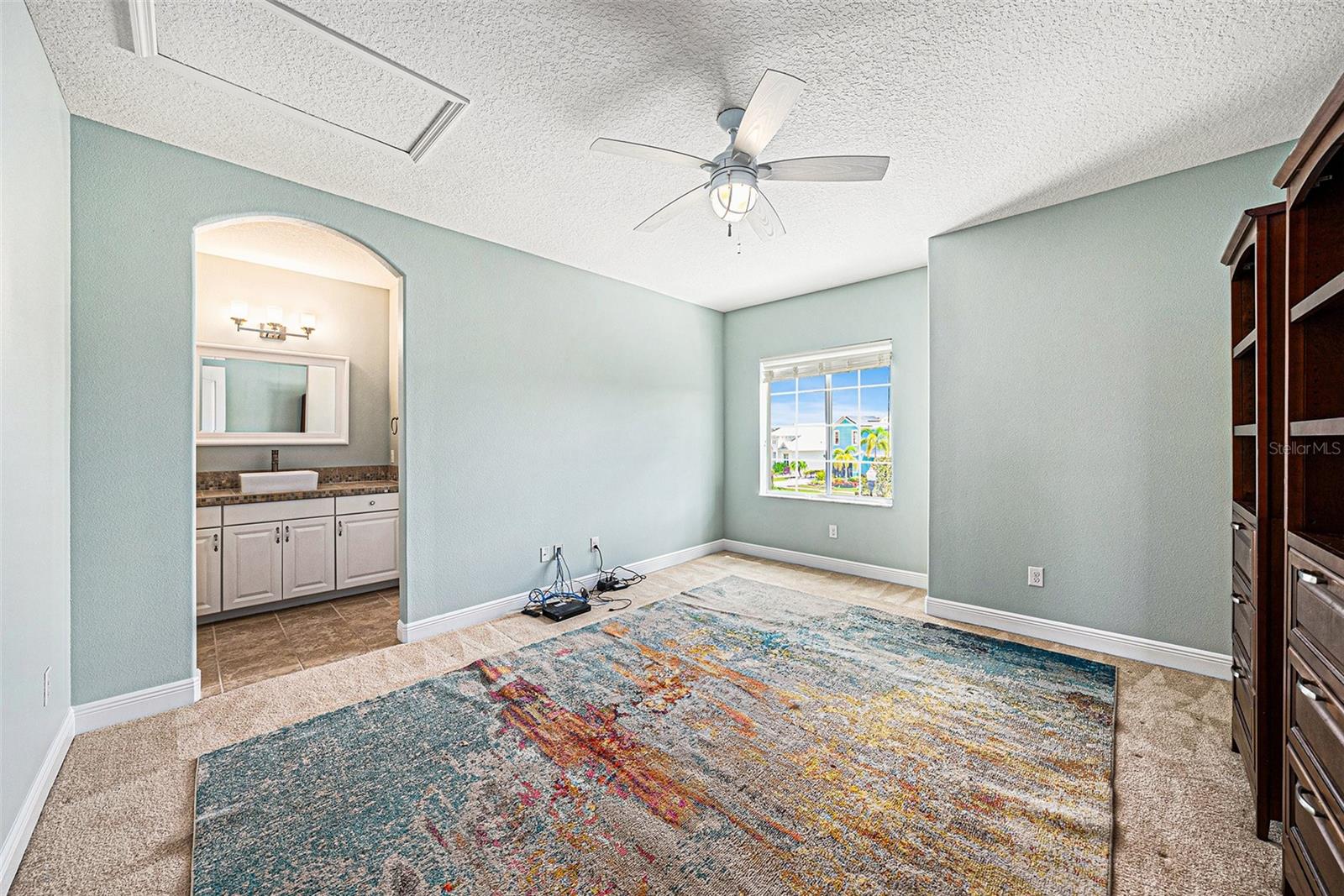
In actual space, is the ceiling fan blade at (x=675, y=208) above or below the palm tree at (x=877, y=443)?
above

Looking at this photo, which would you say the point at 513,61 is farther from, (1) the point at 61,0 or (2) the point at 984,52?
(2) the point at 984,52

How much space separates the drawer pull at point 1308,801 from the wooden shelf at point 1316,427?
0.82 m

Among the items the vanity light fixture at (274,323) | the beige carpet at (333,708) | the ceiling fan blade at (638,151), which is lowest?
the beige carpet at (333,708)

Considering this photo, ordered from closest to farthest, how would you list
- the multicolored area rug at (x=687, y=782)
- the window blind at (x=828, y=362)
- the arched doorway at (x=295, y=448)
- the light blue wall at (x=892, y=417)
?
1. the multicolored area rug at (x=687, y=782)
2. the arched doorway at (x=295, y=448)
3. the light blue wall at (x=892, y=417)
4. the window blind at (x=828, y=362)

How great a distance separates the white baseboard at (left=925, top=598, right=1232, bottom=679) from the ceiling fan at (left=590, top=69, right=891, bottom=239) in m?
2.74

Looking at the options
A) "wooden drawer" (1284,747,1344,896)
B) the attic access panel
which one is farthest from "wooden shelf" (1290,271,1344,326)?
the attic access panel

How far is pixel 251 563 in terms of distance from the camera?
367cm

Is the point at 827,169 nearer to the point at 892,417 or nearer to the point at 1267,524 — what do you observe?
the point at 1267,524

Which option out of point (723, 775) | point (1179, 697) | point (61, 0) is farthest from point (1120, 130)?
point (61, 0)

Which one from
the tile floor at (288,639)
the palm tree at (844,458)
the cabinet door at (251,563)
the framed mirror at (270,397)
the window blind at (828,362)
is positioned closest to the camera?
the tile floor at (288,639)

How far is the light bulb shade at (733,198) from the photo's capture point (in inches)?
88.8

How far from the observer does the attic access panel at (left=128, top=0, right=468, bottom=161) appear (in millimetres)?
Result: 1741

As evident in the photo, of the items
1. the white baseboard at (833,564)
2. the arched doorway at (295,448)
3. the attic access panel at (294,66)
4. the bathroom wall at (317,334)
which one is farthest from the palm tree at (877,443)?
the bathroom wall at (317,334)
